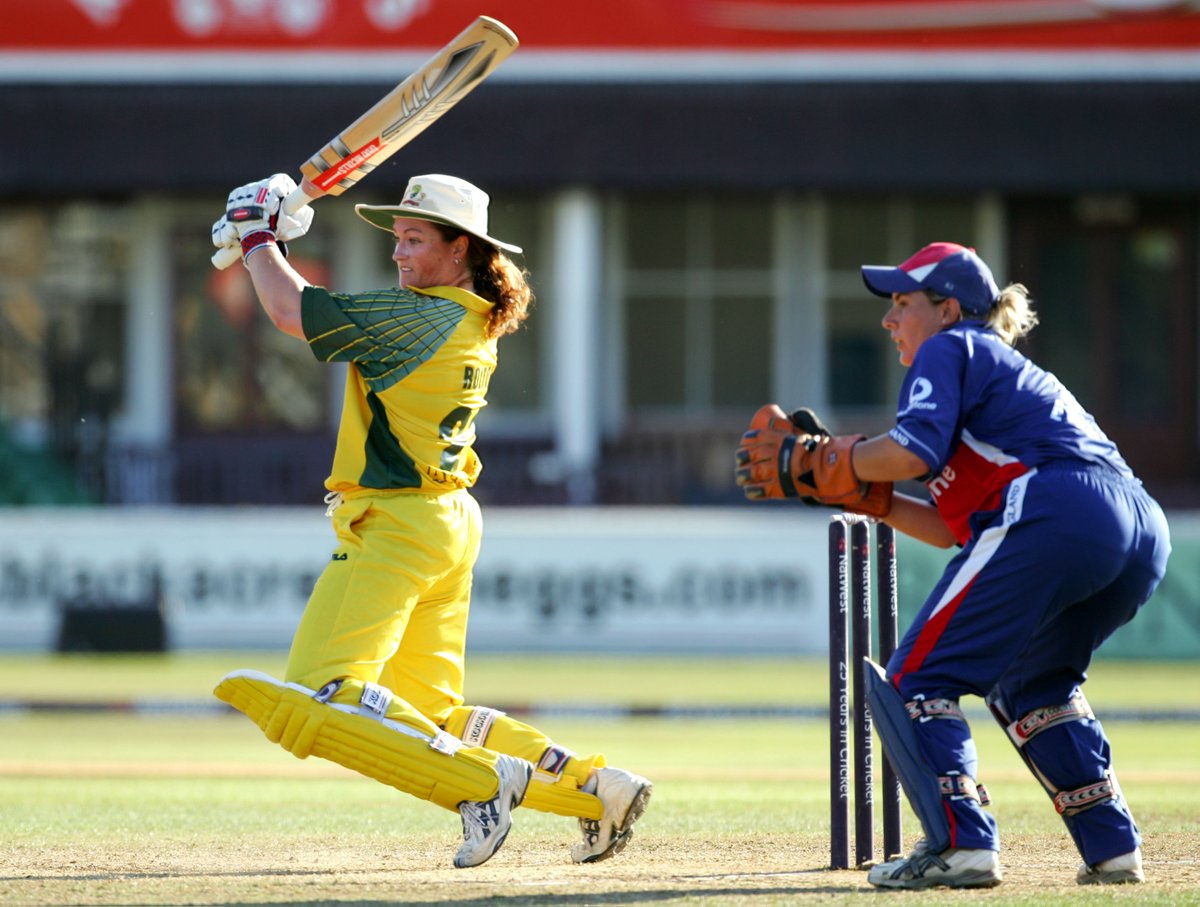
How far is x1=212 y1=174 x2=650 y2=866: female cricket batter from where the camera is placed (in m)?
5.31

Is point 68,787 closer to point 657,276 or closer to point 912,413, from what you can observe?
point 912,413

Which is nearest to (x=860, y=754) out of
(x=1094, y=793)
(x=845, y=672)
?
(x=845, y=672)

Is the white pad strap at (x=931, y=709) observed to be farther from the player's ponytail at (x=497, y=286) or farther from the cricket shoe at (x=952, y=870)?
the player's ponytail at (x=497, y=286)

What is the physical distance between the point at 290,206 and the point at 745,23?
13671 millimetres

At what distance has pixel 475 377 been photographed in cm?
564

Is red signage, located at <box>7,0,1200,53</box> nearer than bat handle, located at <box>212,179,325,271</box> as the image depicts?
No

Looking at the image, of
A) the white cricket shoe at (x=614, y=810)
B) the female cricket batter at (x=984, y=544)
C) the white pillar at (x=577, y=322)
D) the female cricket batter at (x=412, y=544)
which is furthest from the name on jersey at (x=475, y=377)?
the white pillar at (x=577, y=322)

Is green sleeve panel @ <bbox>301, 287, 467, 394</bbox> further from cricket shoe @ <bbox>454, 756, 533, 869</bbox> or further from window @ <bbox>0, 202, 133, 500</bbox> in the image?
window @ <bbox>0, 202, 133, 500</bbox>

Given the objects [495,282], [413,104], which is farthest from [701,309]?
[495,282]

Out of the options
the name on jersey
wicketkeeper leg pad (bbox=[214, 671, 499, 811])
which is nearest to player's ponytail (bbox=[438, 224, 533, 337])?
the name on jersey

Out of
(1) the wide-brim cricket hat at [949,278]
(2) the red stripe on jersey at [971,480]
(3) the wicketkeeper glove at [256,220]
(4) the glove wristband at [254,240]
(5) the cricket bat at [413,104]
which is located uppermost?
(5) the cricket bat at [413,104]

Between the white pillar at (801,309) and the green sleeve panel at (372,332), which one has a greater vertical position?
the white pillar at (801,309)

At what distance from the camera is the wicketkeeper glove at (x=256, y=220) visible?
5.64 metres

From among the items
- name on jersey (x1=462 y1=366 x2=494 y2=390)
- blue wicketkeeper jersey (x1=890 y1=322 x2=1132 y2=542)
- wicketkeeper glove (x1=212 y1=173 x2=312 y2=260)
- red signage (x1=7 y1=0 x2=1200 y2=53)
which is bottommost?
blue wicketkeeper jersey (x1=890 y1=322 x2=1132 y2=542)
